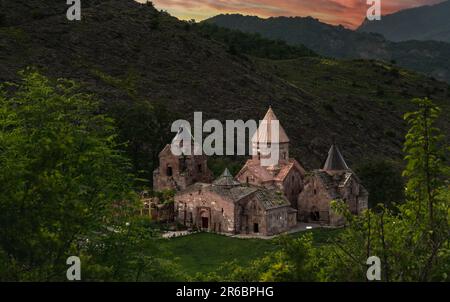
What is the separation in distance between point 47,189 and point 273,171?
3758 centimetres

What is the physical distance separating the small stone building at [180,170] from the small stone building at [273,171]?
12.2 ft

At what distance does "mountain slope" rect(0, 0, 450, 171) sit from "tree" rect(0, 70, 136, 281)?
191 ft

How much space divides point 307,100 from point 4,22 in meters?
49.6

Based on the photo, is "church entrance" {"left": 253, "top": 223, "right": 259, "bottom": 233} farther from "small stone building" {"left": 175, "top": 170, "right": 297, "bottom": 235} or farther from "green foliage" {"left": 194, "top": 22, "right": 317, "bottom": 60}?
"green foliage" {"left": 194, "top": 22, "right": 317, "bottom": 60}

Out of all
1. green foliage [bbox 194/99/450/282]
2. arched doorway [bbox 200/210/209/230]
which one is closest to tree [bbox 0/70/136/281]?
green foliage [bbox 194/99/450/282]

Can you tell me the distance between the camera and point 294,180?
5944 cm

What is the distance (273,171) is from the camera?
59.1m

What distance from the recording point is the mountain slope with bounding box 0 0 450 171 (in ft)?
313

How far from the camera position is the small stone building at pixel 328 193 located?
5769 centimetres

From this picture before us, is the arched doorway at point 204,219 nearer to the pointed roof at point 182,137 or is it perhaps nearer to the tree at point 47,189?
the pointed roof at point 182,137
